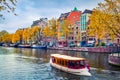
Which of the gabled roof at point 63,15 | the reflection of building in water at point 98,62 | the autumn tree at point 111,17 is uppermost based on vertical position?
the gabled roof at point 63,15

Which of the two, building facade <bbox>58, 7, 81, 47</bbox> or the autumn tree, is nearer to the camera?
the autumn tree

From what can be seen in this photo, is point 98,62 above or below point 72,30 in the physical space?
below

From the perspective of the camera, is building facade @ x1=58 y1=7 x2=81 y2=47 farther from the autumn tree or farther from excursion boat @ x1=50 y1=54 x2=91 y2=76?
excursion boat @ x1=50 y1=54 x2=91 y2=76

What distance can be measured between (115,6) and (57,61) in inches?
622

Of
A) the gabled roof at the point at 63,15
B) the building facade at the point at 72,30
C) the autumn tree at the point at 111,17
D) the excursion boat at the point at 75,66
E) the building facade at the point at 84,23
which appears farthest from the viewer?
the gabled roof at the point at 63,15

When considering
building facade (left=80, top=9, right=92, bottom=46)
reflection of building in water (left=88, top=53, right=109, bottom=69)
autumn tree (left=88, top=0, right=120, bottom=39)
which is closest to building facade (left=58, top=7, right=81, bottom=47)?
building facade (left=80, top=9, right=92, bottom=46)

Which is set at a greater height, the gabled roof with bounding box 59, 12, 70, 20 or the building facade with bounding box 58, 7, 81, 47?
the gabled roof with bounding box 59, 12, 70, 20

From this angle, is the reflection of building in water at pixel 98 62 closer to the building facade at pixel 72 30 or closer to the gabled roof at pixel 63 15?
the building facade at pixel 72 30

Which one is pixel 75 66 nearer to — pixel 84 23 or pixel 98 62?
pixel 98 62

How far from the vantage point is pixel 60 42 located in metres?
159

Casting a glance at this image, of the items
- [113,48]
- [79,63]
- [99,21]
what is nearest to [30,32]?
[113,48]

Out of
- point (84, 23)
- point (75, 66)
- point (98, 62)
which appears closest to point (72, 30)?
point (84, 23)

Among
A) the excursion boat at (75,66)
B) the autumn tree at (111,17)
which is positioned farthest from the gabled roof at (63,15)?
the excursion boat at (75,66)

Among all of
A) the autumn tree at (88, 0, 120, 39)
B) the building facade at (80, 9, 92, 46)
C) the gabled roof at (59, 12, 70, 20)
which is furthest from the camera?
the gabled roof at (59, 12, 70, 20)
